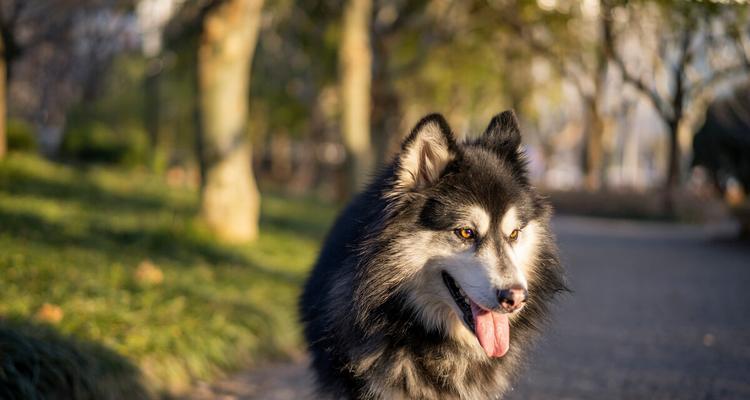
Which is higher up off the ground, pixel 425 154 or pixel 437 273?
pixel 425 154

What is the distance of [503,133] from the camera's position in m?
4.00

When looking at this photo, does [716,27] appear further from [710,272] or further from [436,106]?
[436,106]

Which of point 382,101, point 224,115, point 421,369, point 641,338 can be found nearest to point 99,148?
point 224,115

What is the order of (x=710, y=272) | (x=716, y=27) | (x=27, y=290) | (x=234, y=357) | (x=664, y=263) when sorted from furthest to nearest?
(x=716, y=27)
(x=664, y=263)
(x=710, y=272)
(x=234, y=357)
(x=27, y=290)

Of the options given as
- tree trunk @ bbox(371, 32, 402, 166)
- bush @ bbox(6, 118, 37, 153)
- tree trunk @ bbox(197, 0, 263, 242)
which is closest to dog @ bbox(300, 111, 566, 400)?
tree trunk @ bbox(197, 0, 263, 242)

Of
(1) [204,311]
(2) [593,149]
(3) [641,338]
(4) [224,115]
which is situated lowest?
(3) [641,338]

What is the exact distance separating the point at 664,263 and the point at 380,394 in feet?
39.7

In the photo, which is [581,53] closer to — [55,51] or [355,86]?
[355,86]

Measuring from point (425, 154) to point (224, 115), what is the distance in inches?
260

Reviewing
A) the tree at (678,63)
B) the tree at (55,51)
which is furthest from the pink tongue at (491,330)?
the tree at (678,63)

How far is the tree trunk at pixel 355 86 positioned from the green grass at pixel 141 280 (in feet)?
7.63

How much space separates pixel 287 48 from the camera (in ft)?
83.9

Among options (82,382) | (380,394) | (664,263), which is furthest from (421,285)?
(664,263)

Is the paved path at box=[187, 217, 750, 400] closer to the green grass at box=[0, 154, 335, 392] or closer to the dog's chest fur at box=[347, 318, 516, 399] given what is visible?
the green grass at box=[0, 154, 335, 392]
